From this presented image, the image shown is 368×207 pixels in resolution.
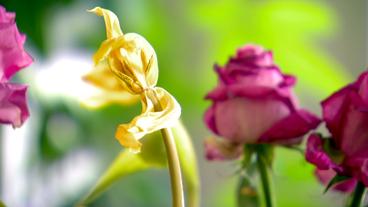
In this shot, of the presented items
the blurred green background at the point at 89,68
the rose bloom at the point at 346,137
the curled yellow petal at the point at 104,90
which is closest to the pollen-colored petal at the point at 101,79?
the curled yellow petal at the point at 104,90

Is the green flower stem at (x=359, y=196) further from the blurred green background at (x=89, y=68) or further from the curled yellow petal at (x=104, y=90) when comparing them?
the blurred green background at (x=89, y=68)

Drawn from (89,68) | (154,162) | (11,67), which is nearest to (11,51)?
(11,67)

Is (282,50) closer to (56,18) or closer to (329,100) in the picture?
(56,18)

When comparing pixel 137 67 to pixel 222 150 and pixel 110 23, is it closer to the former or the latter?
pixel 110 23

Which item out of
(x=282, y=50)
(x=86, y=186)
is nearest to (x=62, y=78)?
(x=86, y=186)

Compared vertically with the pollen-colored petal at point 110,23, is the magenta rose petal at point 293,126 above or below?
below

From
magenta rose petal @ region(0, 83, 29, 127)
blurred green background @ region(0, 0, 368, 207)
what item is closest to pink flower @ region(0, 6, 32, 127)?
magenta rose petal @ region(0, 83, 29, 127)
